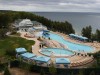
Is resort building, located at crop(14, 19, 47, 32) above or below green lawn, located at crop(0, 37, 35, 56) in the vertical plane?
above

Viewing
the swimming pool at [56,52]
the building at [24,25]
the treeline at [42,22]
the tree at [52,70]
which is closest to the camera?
the tree at [52,70]

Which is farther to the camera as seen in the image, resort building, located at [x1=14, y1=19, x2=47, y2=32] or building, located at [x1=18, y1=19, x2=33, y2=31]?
building, located at [x1=18, y1=19, x2=33, y2=31]

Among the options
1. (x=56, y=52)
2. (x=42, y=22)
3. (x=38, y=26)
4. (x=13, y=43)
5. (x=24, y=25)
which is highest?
(x=42, y=22)

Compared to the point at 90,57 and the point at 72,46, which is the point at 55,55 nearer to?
the point at 90,57

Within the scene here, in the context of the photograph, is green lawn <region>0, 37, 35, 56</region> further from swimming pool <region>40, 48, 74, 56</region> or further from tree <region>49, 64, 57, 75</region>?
tree <region>49, 64, 57, 75</region>

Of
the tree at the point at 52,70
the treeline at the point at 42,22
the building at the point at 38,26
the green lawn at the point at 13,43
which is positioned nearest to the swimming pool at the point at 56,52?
the green lawn at the point at 13,43

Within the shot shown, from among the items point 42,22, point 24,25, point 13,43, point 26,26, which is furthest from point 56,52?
point 42,22

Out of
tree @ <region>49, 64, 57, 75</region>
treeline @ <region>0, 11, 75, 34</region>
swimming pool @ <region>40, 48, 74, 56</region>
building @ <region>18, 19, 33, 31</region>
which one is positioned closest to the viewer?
tree @ <region>49, 64, 57, 75</region>

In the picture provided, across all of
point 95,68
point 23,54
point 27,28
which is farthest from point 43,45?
point 27,28

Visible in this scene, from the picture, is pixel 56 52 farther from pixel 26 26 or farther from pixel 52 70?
pixel 26 26

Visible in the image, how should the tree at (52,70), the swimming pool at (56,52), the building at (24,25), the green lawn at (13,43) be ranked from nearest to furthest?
the tree at (52,70) < the swimming pool at (56,52) < the green lawn at (13,43) < the building at (24,25)

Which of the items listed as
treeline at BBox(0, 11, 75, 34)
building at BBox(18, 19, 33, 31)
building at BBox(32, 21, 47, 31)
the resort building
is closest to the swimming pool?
treeline at BBox(0, 11, 75, 34)

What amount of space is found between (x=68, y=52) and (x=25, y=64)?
544 inches

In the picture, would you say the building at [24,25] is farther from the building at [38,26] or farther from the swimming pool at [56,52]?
the swimming pool at [56,52]
